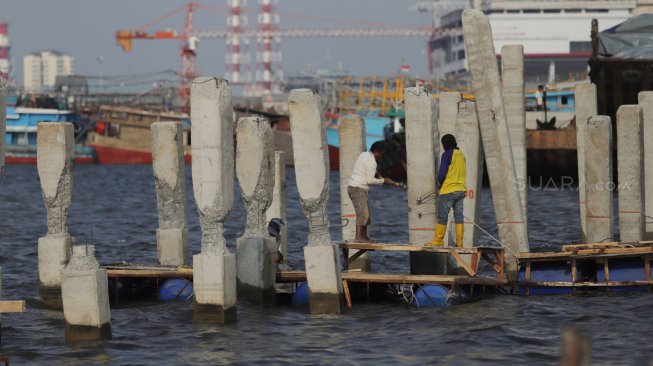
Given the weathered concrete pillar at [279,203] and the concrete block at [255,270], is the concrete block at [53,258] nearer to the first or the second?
the concrete block at [255,270]

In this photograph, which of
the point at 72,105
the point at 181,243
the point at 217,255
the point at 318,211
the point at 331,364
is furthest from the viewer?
the point at 72,105

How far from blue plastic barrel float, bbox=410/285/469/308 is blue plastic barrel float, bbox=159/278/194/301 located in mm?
3253

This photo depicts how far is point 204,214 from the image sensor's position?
16.5 meters

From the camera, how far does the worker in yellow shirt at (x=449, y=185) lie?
19.0 m

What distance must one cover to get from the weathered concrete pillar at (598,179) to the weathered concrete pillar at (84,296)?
346 inches

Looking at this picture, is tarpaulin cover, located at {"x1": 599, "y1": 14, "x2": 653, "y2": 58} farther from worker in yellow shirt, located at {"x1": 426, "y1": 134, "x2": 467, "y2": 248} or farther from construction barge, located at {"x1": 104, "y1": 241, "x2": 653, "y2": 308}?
worker in yellow shirt, located at {"x1": 426, "y1": 134, "x2": 467, "y2": 248}

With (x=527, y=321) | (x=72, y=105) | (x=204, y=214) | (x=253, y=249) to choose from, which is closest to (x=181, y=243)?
(x=253, y=249)

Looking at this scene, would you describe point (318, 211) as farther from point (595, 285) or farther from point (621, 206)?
point (621, 206)

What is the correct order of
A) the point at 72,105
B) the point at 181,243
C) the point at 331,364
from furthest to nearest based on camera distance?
the point at 72,105, the point at 181,243, the point at 331,364

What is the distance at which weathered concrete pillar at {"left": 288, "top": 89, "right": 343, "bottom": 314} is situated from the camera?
55.9 feet

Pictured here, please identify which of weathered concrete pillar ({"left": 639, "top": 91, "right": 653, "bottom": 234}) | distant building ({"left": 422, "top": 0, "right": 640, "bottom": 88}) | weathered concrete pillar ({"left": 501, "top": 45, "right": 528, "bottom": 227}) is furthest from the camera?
distant building ({"left": 422, "top": 0, "right": 640, "bottom": 88})

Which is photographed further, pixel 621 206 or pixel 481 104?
pixel 621 206

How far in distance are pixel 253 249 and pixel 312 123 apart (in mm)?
2025

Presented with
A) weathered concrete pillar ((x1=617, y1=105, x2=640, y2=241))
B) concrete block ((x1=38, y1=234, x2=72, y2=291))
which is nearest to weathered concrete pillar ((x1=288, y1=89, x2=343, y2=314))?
concrete block ((x1=38, y1=234, x2=72, y2=291))
